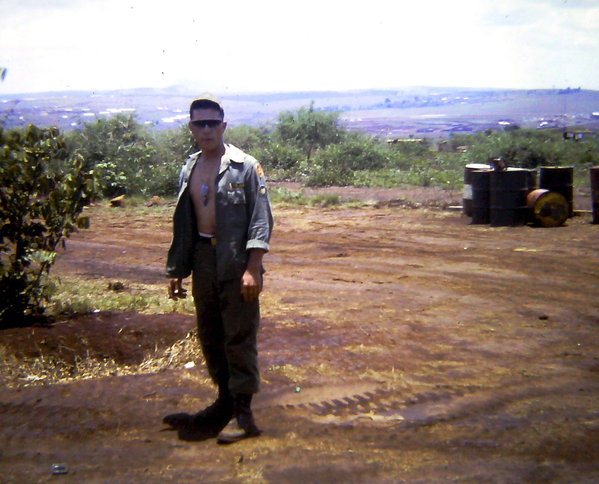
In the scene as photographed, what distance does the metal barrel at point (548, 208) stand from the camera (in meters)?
11.8

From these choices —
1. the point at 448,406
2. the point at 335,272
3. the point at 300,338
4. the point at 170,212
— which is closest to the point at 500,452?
the point at 448,406

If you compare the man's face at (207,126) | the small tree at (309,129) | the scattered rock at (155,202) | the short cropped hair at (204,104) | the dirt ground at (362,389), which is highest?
the small tree at (309,129)

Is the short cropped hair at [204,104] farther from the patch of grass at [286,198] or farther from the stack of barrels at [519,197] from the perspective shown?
the patch of grass at [286,198]

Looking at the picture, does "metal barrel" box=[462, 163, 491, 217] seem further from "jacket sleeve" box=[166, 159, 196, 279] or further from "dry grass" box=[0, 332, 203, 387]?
"jacket sleeve" box=[166, 159, 196, 279]

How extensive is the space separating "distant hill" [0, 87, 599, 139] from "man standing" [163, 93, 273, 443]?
2431 mm

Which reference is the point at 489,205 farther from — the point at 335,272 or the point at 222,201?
the point at 222,201

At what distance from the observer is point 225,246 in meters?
3.54

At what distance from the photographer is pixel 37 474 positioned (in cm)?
330

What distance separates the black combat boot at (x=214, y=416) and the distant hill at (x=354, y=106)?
117 inches

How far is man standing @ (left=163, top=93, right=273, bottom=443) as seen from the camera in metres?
3.53

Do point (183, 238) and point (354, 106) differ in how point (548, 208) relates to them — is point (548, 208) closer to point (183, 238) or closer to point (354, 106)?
point (183, 238)

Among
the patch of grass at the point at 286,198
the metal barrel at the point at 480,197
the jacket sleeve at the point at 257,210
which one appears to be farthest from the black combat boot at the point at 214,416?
the patch of grass at the point at 286,198

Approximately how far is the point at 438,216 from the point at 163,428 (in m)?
10.5

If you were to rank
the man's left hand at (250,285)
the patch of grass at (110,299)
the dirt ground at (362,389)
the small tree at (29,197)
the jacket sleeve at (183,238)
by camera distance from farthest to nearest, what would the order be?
the patch of grass at (110,299) → the small tree at (29,197) → the jacket sleeve at (183,238) → the man's left hand at (250,285) → the dirt ground at (362,389)
